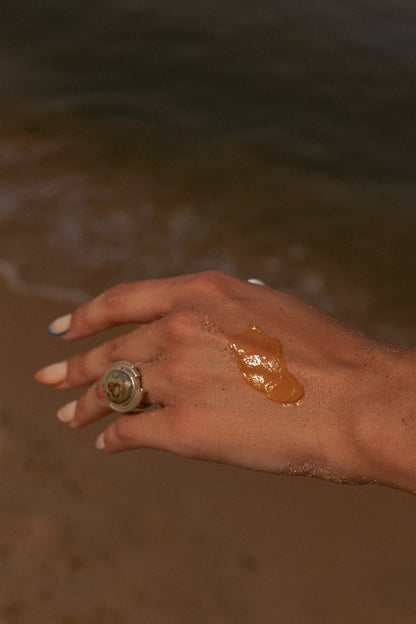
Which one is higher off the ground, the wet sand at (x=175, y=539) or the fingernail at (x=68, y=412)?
the fingernail at (x=68, y=412)

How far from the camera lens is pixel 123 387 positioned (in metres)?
2.01

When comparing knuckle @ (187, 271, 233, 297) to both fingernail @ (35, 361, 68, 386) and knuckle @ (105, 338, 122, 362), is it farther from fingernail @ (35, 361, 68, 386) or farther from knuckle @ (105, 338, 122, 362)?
fingernail @ (35, 361, 68, 386)

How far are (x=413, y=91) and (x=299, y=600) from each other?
15.0 feet

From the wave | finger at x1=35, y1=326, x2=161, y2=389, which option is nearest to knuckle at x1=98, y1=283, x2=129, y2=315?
finger at x1=35, y1=326, x2=161, y2=389

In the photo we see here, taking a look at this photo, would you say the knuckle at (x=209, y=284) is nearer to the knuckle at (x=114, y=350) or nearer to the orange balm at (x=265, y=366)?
the orange balm at (x=265, y=366)

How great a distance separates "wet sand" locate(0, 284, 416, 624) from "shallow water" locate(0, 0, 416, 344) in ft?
3.38

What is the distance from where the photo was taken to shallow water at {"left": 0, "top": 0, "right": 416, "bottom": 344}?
3391 mm

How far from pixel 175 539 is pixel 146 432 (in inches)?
14.8

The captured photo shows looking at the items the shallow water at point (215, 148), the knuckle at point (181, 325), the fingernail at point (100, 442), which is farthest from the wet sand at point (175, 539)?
the shallow water at point (215, 148)

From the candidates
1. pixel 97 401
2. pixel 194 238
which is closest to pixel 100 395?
pixel 97 401

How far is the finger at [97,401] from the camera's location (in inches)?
78.1

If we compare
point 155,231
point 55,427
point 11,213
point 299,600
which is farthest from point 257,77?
point 299,600

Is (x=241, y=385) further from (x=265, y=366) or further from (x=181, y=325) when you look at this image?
(x=181, y=325)

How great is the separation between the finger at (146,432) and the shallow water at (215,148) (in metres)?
1.11
